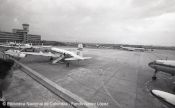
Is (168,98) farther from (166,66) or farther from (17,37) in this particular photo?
(17,37)

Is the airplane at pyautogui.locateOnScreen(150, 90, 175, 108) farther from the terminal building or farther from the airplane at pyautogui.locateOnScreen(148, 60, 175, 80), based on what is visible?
the terminal building

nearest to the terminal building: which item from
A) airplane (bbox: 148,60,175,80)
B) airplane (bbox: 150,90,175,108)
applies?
airplane (bbox: 148,60,175,80)

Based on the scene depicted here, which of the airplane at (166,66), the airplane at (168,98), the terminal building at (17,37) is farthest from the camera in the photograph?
the terminal building at (17,37)

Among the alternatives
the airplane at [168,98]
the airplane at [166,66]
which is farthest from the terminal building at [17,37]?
the airplane at [168,98]

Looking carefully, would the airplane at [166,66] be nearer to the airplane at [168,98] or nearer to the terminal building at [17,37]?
the airplane at [168,98]

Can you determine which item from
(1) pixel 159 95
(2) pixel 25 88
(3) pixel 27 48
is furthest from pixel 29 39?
(1) pixel 159 95

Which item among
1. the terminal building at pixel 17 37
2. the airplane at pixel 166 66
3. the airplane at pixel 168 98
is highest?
the terminal building at pixel 17 37

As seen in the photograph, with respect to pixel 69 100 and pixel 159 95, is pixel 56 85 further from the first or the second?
pixel 159 95

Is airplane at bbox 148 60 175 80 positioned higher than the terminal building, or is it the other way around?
the terminal building

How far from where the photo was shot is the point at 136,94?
13750 mm

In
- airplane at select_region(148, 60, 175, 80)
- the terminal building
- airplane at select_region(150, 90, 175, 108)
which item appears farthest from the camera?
the terminal building

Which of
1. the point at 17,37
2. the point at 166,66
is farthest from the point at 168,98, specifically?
the point at 17,37

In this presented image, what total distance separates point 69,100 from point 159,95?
8.50 meters

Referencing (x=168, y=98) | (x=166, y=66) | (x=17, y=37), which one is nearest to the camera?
(x=168, y=98)
